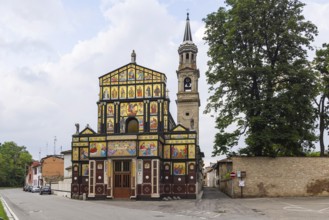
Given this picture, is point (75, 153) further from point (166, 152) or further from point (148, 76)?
point (148, 76)

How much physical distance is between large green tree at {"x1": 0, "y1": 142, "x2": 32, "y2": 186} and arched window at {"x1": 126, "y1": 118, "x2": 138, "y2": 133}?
73535 millimetres

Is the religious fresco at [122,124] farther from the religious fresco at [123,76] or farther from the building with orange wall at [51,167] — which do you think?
the building with orange wall at [51,167]

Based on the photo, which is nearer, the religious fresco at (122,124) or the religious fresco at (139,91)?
the religious fresco at (122,124)

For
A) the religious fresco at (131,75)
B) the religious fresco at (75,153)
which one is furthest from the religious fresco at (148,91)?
the religious fresco at (75,153)

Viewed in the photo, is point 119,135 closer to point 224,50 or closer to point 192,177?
point 192,177

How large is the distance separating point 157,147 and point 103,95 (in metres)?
8.91

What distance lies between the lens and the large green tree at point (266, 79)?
36.1 metres

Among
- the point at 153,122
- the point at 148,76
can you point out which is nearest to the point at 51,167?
the point at 148,76

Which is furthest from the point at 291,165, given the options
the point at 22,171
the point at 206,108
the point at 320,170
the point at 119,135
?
the point at 22,171

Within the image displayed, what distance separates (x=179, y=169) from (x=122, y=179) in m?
5.76

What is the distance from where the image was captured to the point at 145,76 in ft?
142

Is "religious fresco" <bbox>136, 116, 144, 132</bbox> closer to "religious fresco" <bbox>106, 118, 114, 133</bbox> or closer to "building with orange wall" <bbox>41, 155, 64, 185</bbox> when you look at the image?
"religious fresco" <bbox>106, 118, 114, 133</bbox>

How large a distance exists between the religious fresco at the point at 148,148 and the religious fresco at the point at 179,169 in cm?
340

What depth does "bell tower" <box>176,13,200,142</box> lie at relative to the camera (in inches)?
2557
